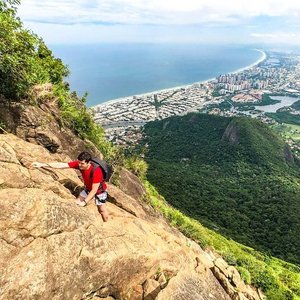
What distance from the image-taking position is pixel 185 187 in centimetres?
5228

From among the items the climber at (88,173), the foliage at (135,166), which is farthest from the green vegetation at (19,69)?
the foliage at (135,166)

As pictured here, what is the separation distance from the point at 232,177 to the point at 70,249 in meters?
63.2

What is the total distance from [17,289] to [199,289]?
5.70 metres

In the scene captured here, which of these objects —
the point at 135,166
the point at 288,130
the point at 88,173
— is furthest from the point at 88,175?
the point at 288,130

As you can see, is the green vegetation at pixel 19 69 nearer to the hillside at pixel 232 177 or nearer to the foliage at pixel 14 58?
the foliage at pixel 14 58

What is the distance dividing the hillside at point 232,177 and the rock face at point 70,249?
28.9 meters

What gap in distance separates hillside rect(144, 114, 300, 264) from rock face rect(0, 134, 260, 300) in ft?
95.0

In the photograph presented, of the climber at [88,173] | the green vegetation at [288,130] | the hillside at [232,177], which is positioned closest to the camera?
the climber at [88,173]

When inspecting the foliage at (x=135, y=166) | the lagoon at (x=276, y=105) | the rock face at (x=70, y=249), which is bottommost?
the lagoon at (x=276, y=105)

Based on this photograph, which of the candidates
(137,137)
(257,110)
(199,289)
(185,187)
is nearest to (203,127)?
(137,137)

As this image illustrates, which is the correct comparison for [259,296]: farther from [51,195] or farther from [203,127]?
[203,127]

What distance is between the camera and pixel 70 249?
271 inches

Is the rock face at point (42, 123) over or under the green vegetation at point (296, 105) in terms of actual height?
over

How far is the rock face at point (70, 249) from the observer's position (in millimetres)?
6191
